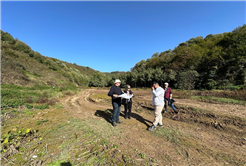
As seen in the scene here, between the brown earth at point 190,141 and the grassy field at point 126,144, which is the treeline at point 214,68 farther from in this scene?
the grassy field at point 126,144

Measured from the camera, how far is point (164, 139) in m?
3.99

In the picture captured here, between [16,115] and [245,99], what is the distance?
18011 mm

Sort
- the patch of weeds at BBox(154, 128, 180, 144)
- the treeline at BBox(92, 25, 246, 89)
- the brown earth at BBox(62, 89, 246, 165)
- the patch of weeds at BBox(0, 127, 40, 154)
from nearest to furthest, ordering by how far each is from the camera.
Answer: the brown earth at BBox(62, 89, 246, 165) → the patch of weeds at BBox(0, 127, 40, 154) → the patch of weeds at BBox(154, 128, 180, 144) → the treeline at BBox(92, 25, 246, 89)

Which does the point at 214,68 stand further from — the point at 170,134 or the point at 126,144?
the point at 126,144

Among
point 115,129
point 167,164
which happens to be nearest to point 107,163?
point 167,164

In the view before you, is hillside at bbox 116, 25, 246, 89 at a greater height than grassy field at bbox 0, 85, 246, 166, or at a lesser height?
greater

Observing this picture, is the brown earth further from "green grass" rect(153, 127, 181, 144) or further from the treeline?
the treeline


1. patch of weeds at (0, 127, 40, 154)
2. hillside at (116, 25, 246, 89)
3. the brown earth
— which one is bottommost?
the brown earth

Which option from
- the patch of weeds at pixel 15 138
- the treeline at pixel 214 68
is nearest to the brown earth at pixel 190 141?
the patch of weeds at pixel 15 138

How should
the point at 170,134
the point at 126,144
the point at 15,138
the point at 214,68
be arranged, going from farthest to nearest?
1. the point at 214,68
2. the point at 170,134
3. the point at 15,138
4. the point at 126,144

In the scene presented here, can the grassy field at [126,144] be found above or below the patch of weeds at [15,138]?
below

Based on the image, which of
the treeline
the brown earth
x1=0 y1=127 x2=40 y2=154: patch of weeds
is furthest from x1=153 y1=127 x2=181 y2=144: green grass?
the treeline

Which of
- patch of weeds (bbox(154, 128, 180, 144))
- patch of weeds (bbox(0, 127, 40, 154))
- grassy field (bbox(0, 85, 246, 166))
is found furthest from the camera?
patch of weeds (bbox(154, 128, 180, 144))

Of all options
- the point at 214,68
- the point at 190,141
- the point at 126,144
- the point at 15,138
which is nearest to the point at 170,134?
the point at 190,141
